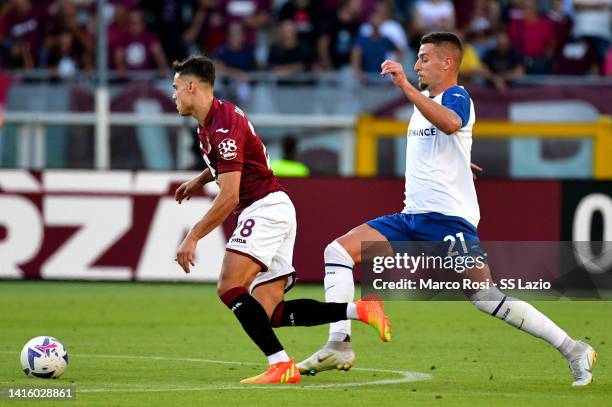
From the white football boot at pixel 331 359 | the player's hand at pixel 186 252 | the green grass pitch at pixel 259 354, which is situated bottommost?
the green grass pitch at pixel 259 354

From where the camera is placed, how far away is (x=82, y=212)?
56.9 ft

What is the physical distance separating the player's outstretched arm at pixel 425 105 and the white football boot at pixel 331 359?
1.63 metres

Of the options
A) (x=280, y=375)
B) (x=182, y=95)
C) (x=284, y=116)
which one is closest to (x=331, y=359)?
(x=280, y=375)

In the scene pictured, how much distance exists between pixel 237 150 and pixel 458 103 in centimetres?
147

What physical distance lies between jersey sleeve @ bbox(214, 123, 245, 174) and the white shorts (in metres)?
0.43

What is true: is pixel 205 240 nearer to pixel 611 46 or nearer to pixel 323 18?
pixel 323 18

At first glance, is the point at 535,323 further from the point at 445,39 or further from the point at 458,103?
the point at 445,39

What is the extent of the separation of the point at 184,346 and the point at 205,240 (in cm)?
595

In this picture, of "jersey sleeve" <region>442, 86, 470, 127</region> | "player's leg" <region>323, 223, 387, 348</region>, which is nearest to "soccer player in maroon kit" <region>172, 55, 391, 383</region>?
"player's leg" <region>323, 223, 387, 348</region>

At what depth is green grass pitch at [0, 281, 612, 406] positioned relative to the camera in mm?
8109

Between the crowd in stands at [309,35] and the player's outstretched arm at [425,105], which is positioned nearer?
the player's outstretched arm at [425,105]

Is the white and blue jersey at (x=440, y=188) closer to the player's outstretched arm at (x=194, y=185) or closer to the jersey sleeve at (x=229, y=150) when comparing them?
the jersey sleeve at (x=229, y=150)

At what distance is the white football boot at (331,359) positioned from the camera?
905 cm

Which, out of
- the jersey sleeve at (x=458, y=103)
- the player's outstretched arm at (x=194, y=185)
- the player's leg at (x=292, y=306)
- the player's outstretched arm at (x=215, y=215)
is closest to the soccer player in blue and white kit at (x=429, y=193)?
the jersey sleeve at (x=458, y=103)
